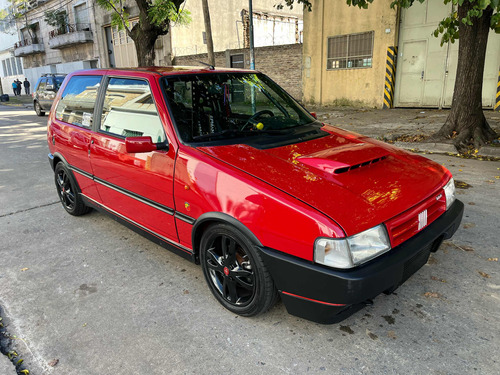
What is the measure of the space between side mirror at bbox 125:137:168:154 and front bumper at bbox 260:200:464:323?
1.20 meters

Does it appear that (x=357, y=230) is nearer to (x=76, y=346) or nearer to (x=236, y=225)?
(x=236, y=225)

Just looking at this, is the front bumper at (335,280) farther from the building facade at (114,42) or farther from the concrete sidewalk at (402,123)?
the building facade at (114,42)

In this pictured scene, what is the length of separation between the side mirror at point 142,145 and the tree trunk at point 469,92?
657cm

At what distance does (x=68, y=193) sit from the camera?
461 cm

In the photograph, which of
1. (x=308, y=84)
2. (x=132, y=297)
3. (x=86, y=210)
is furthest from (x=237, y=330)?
(x=308, y=84)

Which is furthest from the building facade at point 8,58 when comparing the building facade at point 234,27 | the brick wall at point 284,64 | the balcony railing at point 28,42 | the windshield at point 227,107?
the windshield at point 227,107

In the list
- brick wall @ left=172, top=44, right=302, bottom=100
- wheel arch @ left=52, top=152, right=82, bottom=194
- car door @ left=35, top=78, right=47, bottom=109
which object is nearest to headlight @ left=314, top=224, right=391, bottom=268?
wheel arch @ left=52, top=152, right=82, bottom=194

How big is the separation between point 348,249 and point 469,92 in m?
6.96

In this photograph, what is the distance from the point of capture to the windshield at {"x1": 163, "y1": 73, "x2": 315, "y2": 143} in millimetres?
2939

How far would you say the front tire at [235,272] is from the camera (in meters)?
2.33

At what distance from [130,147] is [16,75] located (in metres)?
49.8

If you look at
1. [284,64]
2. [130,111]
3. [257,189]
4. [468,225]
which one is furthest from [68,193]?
[284,64]

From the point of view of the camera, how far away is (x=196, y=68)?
11.5 feet

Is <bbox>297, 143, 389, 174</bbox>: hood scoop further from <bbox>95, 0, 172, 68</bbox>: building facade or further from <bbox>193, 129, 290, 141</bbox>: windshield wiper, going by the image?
<bbox>95, 0, 172, 68</bbox>: building facade
